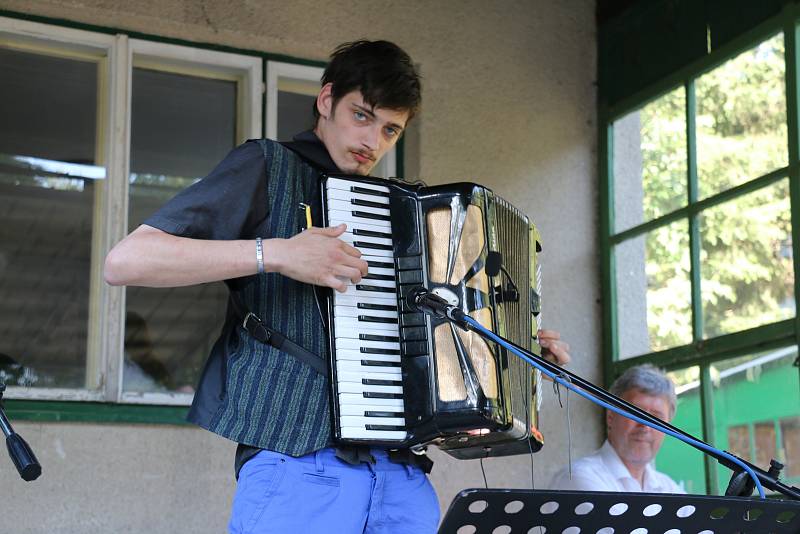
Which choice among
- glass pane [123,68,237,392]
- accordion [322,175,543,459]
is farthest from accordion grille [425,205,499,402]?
glass pane [123,68,237,392]

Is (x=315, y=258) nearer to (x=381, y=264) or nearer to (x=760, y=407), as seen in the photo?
(x=381, y=264)

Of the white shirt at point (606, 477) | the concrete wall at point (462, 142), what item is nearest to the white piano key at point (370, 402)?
the white shirt at point (606, 477)

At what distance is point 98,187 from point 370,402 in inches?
73.3

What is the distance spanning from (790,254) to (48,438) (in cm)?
228

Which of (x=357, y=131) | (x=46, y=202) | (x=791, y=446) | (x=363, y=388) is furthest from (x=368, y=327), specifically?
(x=46, y=202)

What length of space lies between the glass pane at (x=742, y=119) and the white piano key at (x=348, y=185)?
5.66 ft

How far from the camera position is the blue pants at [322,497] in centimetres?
221

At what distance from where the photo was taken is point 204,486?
3.69m

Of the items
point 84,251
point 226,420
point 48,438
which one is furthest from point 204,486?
point 226,420

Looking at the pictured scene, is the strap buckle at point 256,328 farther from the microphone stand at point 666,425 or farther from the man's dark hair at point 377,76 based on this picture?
the man's dark hair at point 377,76

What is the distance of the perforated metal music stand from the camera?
6.64 ft

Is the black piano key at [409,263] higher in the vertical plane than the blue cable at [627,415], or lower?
higher

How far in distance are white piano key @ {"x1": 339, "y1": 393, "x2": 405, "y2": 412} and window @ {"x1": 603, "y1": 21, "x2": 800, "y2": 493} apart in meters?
1.67

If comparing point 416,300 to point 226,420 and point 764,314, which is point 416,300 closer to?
point 226,420
